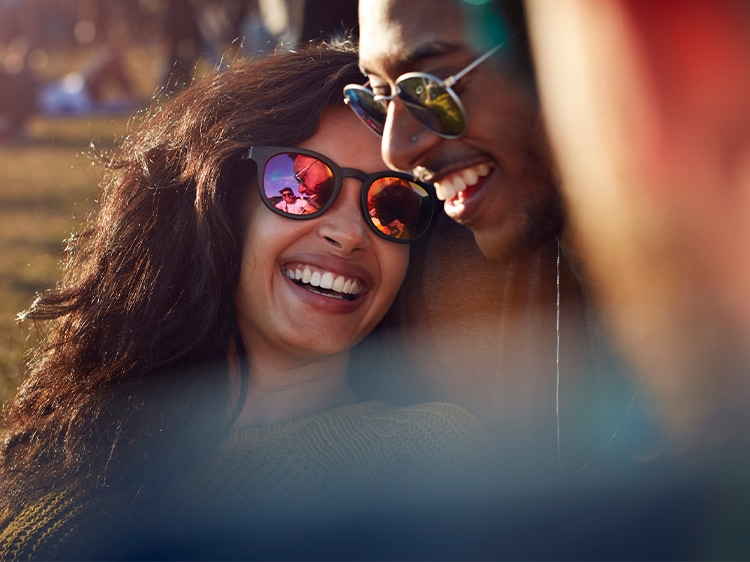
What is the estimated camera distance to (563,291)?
272 centimetres

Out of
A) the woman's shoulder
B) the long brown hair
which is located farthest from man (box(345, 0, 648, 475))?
the woman's shoulder

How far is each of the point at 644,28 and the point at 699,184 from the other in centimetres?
35

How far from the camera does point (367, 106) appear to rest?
2.48m

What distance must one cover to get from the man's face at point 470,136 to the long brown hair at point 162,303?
45 centimetres

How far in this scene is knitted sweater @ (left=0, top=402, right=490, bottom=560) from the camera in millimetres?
2350

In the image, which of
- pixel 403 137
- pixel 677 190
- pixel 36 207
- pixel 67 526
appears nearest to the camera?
pixel 677 190

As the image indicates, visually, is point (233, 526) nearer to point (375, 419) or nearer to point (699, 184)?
point (375, 419)

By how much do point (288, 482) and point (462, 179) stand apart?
0.83 m

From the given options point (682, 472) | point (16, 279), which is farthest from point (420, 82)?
point (16, 279)

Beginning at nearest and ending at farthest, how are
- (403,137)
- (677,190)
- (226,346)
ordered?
(677,190)
(403,137)
(226,346)

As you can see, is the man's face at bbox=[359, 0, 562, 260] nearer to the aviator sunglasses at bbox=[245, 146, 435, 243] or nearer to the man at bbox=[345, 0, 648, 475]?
the man at bbox=[345, 0, 648, 475]

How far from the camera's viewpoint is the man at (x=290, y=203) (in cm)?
260

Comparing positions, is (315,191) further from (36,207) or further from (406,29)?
(36,207)

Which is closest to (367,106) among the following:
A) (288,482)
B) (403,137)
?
(403,137)
